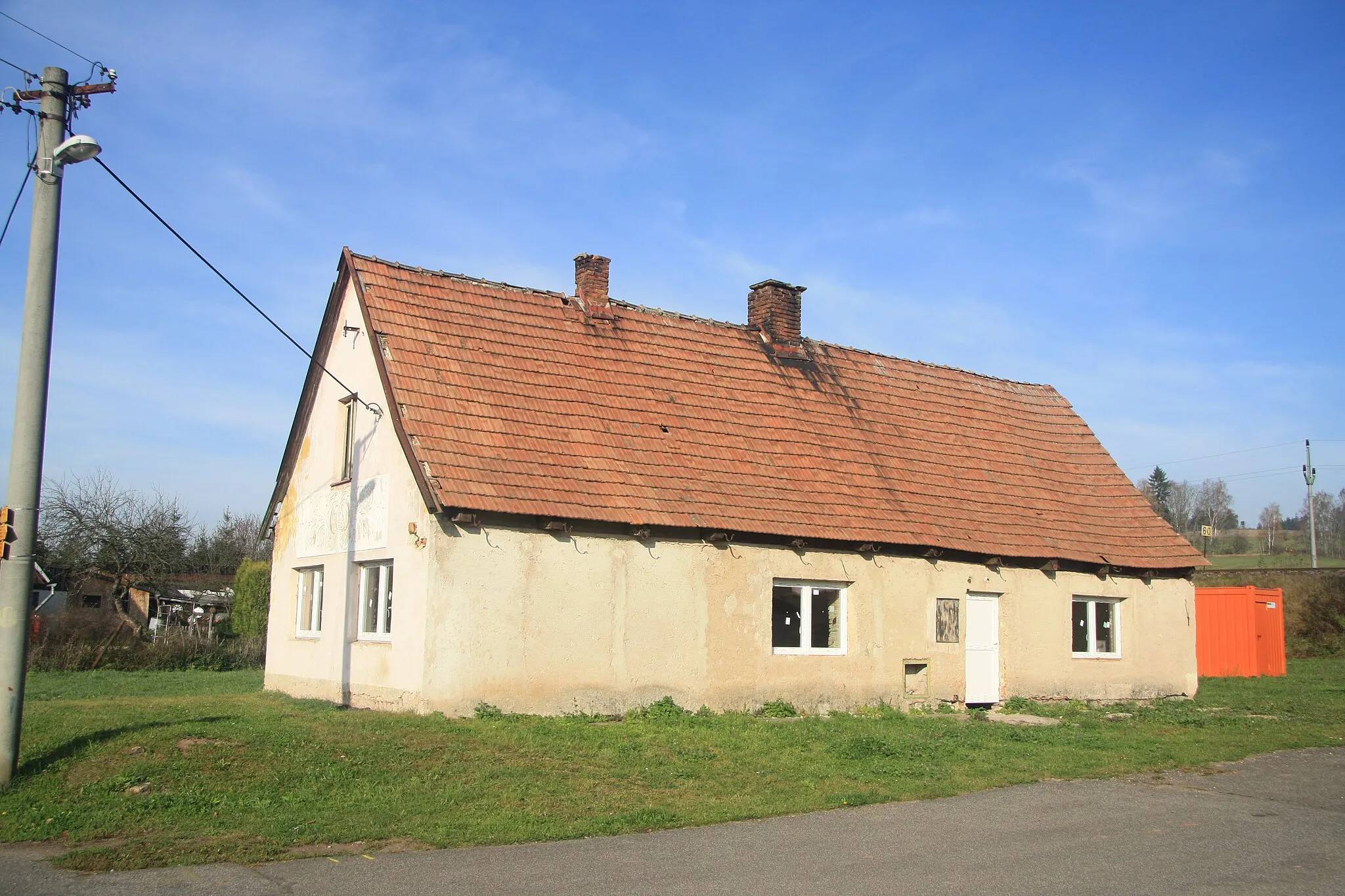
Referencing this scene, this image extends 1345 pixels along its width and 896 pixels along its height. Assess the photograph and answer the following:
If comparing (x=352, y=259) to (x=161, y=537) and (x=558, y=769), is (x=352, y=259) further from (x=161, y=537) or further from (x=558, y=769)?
(x=161, y=537)

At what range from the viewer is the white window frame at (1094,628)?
19.9m

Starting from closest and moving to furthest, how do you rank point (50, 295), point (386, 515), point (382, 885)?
point (382, 885) → point (50, 295) → point (386, 515)

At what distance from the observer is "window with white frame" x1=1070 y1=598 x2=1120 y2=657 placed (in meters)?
20.2

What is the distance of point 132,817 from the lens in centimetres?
870

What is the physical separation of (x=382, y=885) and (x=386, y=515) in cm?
867

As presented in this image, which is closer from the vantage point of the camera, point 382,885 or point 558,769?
point 382,885

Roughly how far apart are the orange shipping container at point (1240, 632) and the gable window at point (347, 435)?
20.5m

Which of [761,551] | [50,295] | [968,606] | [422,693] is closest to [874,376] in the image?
[968,606]

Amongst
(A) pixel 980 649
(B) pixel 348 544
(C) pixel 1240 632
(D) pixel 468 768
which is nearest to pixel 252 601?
(B) pixel 348 544

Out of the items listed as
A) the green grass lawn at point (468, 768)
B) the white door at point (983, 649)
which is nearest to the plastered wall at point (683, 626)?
the white door at point (983, 649)

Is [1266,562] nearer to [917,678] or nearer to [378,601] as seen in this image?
[917,678]

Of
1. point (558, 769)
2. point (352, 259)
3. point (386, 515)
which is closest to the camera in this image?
point (558, 769)

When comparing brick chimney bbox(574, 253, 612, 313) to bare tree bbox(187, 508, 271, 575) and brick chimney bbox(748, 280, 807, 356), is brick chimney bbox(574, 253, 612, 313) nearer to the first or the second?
brick chimney bbox(748, 280, 807, 356)

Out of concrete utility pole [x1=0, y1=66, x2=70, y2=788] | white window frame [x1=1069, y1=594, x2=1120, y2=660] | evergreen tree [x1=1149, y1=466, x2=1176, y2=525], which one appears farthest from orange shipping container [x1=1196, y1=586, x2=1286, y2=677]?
evergreen tree [x1=1149, y1=466, x2=1176, y2=525]
